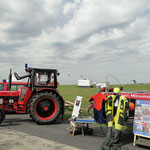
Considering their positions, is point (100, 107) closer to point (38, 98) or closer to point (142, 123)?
point (142, 123)

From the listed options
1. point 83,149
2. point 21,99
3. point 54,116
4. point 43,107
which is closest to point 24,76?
point 21,99

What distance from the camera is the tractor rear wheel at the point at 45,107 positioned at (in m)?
7.50

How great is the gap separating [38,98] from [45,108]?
58 centimetres

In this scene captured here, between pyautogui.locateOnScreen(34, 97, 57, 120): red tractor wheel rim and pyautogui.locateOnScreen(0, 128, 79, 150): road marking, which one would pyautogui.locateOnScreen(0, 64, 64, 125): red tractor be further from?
pyautogui.locateOnScreen(0, 128, 79, 150): road marking

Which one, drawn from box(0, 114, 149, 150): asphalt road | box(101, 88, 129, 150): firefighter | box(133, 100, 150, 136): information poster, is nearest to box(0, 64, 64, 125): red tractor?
box(0, 114, 149, 150): asphalt road

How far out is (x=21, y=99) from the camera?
8125 millimetres

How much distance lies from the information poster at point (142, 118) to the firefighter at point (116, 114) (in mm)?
467

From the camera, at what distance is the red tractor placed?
25.0ft

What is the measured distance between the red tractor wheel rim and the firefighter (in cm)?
335

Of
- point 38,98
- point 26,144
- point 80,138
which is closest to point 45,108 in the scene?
point 38,98

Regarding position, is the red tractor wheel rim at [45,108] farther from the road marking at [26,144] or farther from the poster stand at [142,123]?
the poster stand at [142,123]

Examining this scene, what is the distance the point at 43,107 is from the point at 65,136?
2350 millimetres

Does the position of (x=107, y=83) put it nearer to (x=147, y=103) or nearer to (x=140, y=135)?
(x=147, y=103)

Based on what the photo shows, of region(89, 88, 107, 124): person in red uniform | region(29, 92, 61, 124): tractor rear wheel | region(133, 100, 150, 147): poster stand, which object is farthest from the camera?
region(29, 92, 61, 124): tractor rear wheel
